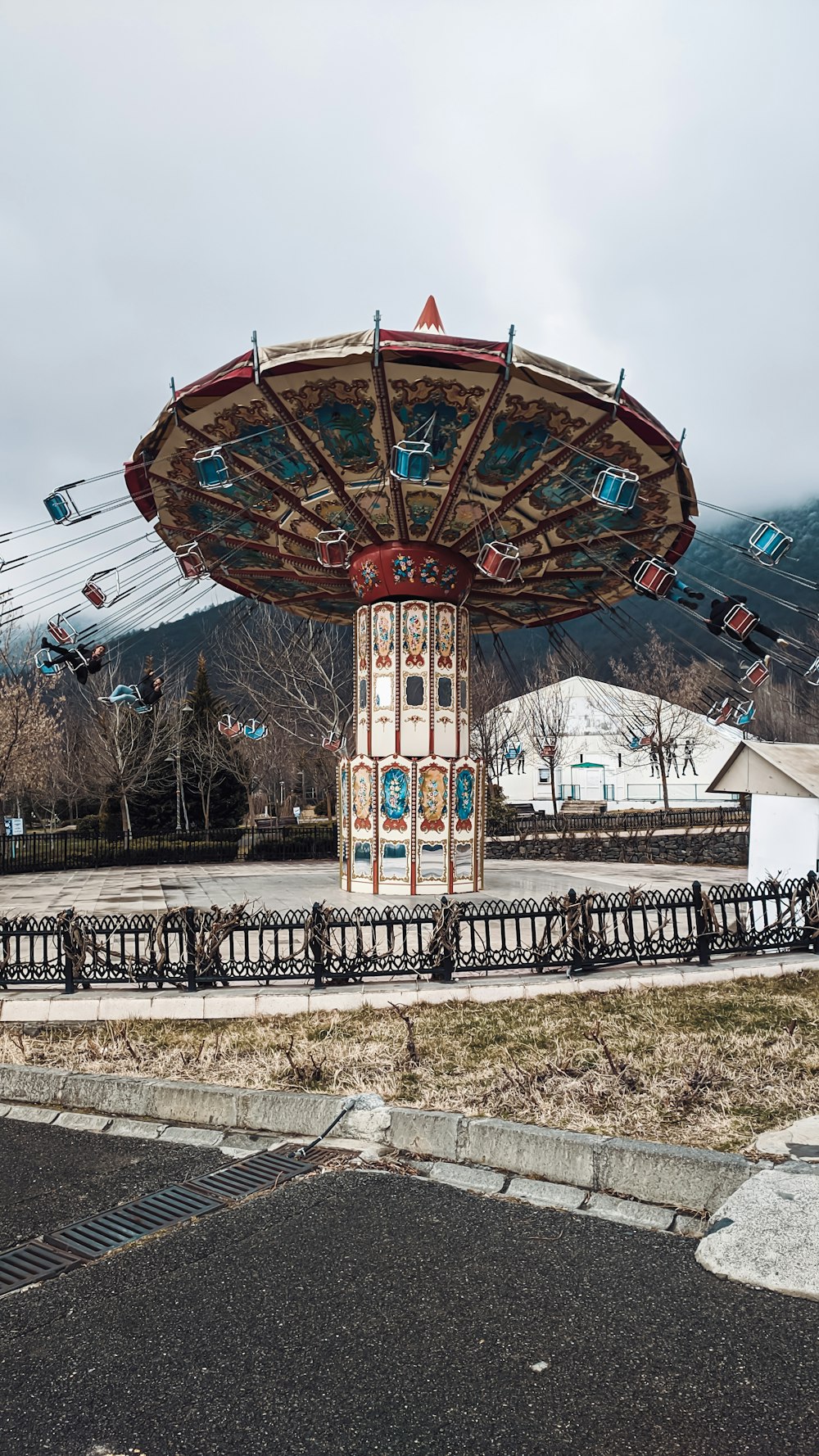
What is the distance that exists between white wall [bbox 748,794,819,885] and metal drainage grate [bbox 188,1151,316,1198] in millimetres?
8740

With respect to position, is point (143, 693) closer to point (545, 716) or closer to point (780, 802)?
point (780, 802)

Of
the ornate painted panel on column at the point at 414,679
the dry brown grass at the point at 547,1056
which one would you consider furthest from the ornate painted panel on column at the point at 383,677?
the dry brown grass at the point at 547,1056

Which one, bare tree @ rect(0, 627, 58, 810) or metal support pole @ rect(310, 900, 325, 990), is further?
bare tree @ rect(0, 627, 58, 810)

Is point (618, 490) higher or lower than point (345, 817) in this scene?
higher

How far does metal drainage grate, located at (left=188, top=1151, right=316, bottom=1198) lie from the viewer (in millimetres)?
5449

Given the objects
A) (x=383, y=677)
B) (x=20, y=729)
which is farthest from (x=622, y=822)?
(x=20, y=729)

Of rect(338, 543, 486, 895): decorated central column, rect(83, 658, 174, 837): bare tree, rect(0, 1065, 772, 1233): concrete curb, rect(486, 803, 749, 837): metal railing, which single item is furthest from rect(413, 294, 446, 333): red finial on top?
rect(83, 658, 174, 837): bare tree

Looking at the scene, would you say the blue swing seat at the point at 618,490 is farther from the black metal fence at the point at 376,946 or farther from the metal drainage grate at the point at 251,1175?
the metal drainage grate at the point at 251,1175

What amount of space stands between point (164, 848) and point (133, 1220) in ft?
89.0

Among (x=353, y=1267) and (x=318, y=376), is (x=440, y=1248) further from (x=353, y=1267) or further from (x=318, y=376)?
(x=318, y=376)

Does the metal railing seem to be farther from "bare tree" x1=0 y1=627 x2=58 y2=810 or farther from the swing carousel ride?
"bare tree" x1=0 y1=627 x2=58 y2=810

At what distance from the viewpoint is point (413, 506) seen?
17328 millimetres

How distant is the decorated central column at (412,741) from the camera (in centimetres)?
1759

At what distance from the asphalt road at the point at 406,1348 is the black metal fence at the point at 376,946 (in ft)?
17.3
